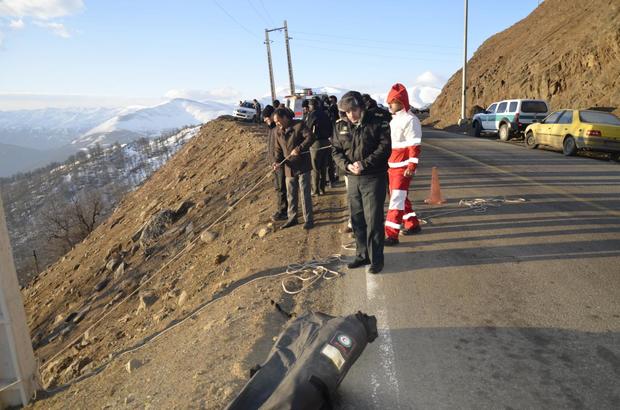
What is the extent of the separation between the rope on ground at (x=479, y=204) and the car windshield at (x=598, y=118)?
287 inches

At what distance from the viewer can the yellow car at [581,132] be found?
12.4 meters

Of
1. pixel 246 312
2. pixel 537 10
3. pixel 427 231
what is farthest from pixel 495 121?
pixel 537 10

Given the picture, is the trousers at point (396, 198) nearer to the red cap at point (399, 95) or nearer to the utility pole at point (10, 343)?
the red cap at point (399, 95)

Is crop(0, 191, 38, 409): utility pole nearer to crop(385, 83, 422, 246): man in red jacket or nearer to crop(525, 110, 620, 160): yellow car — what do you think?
crop(385, 83, 422, 246): man in red jacket

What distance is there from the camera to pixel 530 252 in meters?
5.41

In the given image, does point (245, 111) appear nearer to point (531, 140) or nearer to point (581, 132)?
point (531, 140)

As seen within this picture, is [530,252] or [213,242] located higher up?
[530,252]

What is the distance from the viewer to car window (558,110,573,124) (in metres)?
13.6

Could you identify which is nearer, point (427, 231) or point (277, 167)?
point (427, 231)

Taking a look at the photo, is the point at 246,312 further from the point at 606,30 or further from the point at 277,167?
the point at 606,30

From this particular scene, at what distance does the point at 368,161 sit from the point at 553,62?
88.4 ft

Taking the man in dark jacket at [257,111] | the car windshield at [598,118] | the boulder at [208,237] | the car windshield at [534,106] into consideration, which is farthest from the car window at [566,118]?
the man in dark jacket at [257,111]

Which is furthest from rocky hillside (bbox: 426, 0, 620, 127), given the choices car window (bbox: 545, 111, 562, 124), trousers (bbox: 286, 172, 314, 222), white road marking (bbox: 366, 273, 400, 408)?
white road marking (bbox: 366, 273, 400, 408)

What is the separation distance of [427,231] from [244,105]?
106 ft
